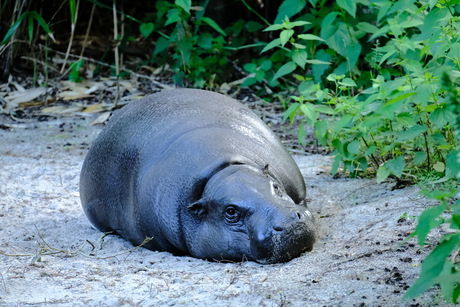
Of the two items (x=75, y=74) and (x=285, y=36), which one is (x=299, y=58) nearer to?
(x=285, y=36)

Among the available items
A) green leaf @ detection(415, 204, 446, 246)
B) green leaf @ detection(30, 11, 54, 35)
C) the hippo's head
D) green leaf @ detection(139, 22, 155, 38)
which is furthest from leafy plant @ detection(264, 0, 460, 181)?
green leaf @ detection(30, 11, 54, 35)

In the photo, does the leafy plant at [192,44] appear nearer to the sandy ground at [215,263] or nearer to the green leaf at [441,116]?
the sandy ground at [215,263]

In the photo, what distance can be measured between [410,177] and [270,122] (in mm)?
2671

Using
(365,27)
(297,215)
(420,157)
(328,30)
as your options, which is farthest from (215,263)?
(365,27)

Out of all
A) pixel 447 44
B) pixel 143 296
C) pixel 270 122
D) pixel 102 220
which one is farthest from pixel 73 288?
pixel 270 122

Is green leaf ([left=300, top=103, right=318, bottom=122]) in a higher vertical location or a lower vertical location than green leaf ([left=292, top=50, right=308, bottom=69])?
lower

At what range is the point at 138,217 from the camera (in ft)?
13.2

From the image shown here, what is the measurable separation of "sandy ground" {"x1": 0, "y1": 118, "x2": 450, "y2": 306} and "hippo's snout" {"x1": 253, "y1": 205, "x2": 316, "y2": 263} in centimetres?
6

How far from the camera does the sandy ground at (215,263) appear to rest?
2.90 meters

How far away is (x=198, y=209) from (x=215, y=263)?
0.32 meters

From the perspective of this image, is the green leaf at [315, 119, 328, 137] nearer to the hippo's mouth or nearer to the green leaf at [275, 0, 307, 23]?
the hippo's mouth

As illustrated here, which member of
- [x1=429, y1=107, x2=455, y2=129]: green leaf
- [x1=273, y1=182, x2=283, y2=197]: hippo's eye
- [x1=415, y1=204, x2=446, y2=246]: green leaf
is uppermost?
[x1=415, y1=204, x2=446, y2=246]: green leaf

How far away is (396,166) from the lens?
4.23 meters

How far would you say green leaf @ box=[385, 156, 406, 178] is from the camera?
13.8 feet
